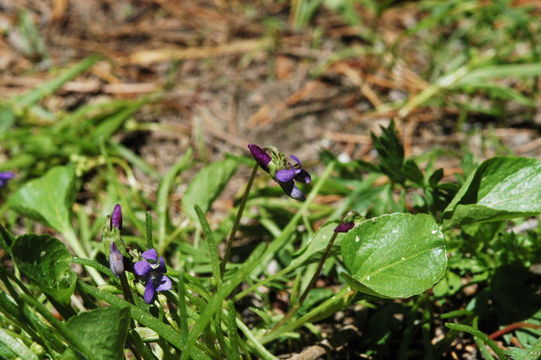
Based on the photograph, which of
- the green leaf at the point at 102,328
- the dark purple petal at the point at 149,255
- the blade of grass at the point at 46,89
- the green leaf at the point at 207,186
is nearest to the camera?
the green leaf at the point at 102,328

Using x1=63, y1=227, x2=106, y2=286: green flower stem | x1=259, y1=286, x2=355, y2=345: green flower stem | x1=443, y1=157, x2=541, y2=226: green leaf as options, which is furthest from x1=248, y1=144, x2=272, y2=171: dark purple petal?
x1=63, y1=227, x2=106, y2=286: green flower stem

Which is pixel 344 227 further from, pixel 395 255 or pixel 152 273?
pixel 152 273

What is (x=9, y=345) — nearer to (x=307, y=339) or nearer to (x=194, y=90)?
(x=307, y=339)

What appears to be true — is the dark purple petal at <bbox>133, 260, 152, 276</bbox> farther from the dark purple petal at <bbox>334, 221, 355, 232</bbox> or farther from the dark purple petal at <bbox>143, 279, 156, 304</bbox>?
the dark purple petal at <bbox>334, 221, 355, 232</bbox>

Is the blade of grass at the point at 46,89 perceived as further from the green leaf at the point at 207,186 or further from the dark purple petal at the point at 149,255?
the dark purple petal at the point at 149,255

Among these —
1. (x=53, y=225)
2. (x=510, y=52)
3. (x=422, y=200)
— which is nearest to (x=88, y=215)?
(x=53, y=225)

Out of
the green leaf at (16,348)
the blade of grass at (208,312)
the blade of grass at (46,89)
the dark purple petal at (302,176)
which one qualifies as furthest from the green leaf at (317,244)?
the blade of grass at (46,89)
